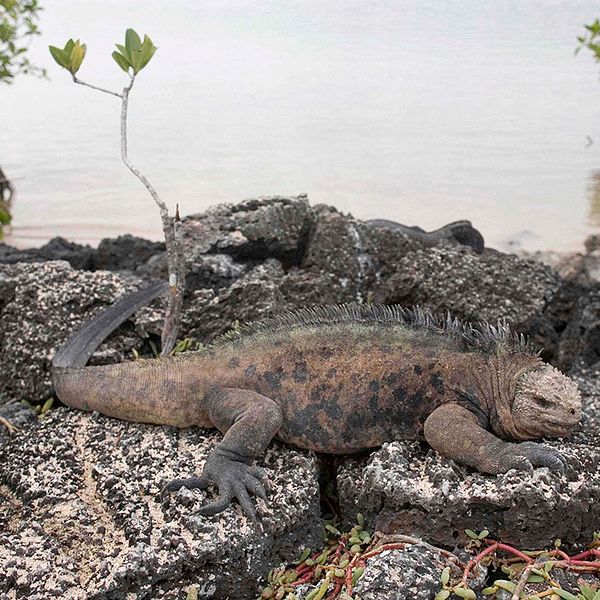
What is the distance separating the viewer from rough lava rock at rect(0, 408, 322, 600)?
2072mm

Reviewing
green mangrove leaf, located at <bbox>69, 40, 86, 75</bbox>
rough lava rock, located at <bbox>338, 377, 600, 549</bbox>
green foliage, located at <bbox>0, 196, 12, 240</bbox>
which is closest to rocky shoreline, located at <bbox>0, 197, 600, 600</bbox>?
rough lava rock, located at <bbox>338, 377, 600, 549</bbox>

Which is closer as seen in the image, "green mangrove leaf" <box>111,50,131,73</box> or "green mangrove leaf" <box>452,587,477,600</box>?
"green mangrove leaf" <box>452,587,477,600</box>

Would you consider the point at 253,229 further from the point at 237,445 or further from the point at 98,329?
the point at 237,445

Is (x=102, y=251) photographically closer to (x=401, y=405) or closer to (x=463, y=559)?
(x=401, y=405)

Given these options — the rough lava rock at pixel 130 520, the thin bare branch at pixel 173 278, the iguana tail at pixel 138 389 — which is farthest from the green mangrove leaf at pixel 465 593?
the thin bare branch at pixel 173 278

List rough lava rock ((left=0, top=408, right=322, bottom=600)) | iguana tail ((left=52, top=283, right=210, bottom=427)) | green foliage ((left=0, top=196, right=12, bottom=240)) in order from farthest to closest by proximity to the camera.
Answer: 1. green foliage ((left=0, top=196, right=12, bottom=240))
2. iguana tail ((left=52, top=283, right=210, bottom=427))
3. rough lava rock ((left=0, top=408, right=322, bottom=600))

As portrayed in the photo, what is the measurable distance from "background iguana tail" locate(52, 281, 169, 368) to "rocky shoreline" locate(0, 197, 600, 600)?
11 cm

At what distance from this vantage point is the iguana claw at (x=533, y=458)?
7.32ft

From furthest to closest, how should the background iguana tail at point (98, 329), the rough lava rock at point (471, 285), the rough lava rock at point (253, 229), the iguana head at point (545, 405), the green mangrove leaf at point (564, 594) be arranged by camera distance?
the rough lava rock at point (253, 229) → the rough lava rock at point (471, 285) → the background iguana tail at point (98, 329) → the iguana head at point (545, 405) → the green mangrove leaf at point (564, 594)

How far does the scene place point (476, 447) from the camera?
7.66 ft

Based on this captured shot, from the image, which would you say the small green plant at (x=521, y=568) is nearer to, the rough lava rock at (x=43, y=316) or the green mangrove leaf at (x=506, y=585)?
the green mangrove leaf at (x=506, y=585)

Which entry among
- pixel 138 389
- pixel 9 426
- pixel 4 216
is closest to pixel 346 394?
pixel 138 389

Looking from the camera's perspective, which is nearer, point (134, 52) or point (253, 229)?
point (134, 52)

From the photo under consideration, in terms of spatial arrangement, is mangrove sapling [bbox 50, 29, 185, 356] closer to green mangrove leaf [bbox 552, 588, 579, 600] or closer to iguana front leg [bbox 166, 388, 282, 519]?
iguana front leg [bbox 166, 388, 282, 519]
